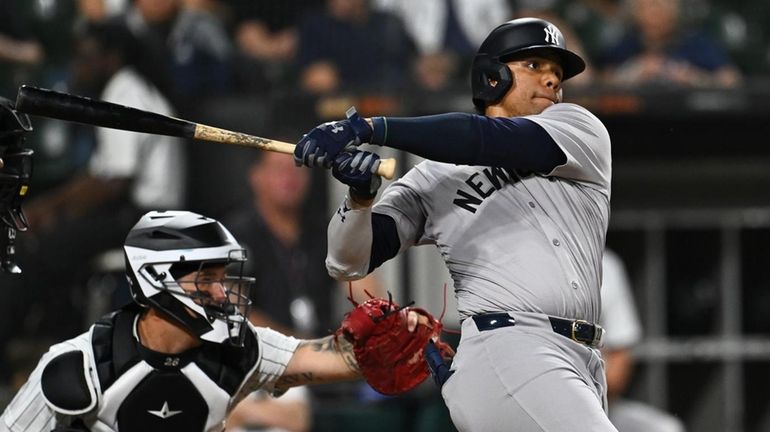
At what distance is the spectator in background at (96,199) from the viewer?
8.09 m

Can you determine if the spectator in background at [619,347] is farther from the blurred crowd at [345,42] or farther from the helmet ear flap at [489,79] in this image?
the helmet ear flap at [489,79]

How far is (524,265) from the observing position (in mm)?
4191

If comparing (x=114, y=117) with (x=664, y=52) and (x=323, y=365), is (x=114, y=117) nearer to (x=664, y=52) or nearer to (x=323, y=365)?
(x=323, y=365)

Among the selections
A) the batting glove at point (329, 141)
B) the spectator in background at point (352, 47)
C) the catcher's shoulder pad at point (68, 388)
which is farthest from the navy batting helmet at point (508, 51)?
the spectator in background at point (352, 47)

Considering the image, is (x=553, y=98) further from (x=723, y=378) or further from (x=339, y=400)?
(x=723, y=378)

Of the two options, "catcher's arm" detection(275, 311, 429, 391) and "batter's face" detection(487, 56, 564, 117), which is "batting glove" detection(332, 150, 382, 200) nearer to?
"batter's face" detection(487, 56, 564, 117)

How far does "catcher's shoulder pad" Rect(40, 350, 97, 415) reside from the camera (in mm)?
4473

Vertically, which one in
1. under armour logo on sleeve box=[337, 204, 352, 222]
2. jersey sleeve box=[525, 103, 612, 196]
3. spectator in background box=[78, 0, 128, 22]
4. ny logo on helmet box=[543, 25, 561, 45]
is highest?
spectator in background box=[78, 0, 128, 22]

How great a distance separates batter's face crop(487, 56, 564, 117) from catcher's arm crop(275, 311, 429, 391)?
0.94m

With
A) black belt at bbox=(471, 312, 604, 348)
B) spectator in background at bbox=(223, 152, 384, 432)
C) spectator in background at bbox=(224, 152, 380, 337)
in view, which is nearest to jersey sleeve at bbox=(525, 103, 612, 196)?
black belt at bbox=(471, 312, 604, 348)

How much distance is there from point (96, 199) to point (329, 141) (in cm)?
445

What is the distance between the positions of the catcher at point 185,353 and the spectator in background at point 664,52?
14.9 feet

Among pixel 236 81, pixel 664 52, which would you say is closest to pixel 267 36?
pixel 236 81

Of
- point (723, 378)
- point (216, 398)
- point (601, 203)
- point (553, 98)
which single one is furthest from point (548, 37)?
point (723, 378)
